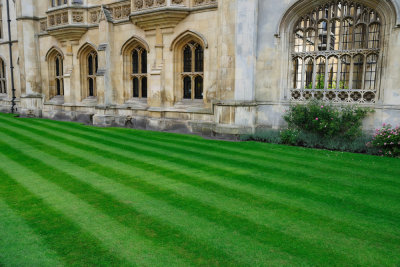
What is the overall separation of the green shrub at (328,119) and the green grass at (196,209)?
1335mm

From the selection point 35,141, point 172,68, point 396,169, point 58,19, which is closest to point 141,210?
point 396,169

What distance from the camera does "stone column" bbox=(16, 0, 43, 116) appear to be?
1661 centimetres

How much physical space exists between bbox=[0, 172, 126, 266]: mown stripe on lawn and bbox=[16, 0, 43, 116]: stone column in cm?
1426

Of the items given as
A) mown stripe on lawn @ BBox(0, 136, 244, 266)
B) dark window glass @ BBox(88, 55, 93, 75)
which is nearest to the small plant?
mown stripe on lawn @ BBox(0, 136, 244, 266)

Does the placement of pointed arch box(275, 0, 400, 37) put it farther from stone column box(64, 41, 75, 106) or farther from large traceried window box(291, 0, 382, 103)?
stone column box(64, 41, 75, 106)

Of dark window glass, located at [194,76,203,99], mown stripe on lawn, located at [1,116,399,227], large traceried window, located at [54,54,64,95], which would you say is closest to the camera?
mown stripe on lawn, located at [1,116,399,227]

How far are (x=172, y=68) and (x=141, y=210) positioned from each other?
345 inches

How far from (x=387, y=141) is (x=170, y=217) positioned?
6781 mm

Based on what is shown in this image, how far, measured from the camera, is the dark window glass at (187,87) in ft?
40.4

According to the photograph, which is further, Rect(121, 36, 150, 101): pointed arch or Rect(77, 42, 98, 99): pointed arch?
Rect(77, 42, 98, 99): pointed arch

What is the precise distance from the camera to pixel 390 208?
4.36 m

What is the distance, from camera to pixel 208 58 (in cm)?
1111

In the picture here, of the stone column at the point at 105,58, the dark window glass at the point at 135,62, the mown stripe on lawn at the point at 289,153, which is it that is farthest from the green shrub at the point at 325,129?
the stone column at the point at 105,58

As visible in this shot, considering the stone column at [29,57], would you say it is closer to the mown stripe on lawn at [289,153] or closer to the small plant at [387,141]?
the mown stripe on lawn at [289,153]
